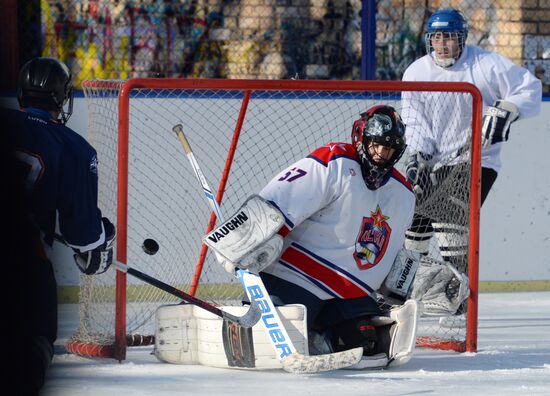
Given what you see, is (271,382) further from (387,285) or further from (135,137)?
(135,137)

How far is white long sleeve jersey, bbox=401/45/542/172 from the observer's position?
5.43 meters

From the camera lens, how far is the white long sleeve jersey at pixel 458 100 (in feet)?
17.8

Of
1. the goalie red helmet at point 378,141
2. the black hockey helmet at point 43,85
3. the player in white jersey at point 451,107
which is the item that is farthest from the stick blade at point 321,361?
the player in white jersey at point 451,107

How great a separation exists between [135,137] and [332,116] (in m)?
0.96

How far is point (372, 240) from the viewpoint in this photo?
435cm

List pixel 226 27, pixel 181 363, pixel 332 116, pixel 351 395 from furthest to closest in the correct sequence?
1. pixel 226 27
2. pixel 332 116
3. pixel 181 363
4. pixel 351 395

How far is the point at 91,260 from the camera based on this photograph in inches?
156

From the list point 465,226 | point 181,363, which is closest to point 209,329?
point 181,363

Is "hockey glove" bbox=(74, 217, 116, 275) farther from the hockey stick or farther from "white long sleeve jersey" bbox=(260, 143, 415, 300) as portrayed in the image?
"white long sleeve jersey" bbox=(260, 143, 415, 300)

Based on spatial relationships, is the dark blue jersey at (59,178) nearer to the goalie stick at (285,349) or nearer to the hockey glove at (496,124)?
the goalie stick at (285,349)

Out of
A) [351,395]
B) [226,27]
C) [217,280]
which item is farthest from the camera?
[226,27]

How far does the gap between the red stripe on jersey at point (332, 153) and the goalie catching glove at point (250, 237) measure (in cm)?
26

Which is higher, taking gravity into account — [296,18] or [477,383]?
[296,18]

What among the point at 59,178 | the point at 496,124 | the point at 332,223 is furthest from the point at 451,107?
the point at 59,178
